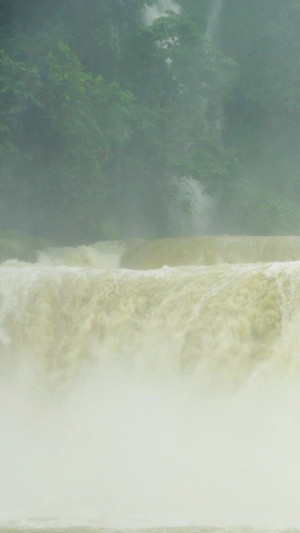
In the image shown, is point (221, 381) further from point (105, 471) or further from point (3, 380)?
point (3, 380)

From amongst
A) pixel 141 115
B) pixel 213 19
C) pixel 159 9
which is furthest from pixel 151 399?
pixel 213 19

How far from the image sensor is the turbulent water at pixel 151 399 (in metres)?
7.42

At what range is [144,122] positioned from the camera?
63.4 feet

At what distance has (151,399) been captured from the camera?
352 inches

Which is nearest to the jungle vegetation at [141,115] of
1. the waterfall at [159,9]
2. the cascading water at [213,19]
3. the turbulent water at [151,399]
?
the cascading water at [213,19]

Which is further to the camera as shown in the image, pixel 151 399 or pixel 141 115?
pixel 141 115

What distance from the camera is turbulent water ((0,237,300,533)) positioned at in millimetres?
7418

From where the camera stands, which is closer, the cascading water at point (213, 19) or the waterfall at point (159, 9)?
the waterfall at point (159, 9)

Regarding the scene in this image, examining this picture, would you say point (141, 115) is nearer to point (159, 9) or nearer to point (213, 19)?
point (159, 9)

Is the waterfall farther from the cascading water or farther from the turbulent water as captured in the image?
the turbulent water

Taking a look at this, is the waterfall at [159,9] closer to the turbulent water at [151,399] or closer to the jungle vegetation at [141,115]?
the jungle vegetation at [141,115]

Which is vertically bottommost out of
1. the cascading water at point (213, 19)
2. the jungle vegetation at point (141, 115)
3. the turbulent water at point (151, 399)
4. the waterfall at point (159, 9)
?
the turbulent water at point (151, 399)

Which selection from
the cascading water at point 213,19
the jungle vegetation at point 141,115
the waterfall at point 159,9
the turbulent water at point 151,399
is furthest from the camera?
the cascading water at point 213,19

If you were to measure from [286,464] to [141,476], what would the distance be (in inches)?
55.5
